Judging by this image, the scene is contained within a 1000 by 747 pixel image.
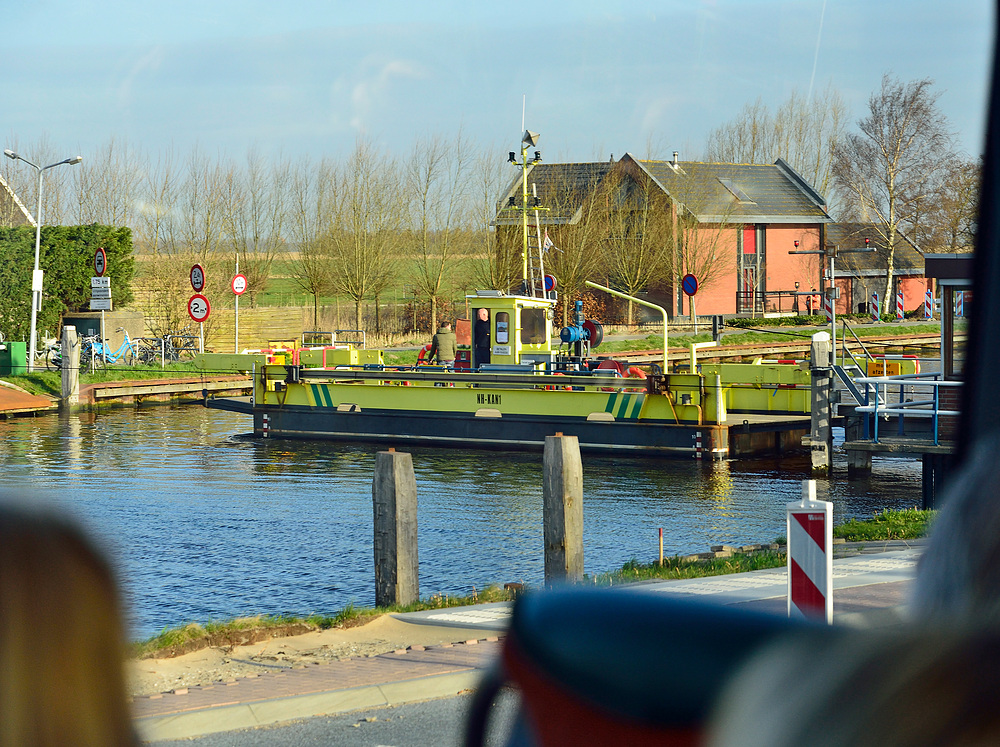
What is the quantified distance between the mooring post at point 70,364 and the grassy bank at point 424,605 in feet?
64.8

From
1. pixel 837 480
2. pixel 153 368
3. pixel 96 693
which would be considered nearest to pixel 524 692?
pixel 96 693

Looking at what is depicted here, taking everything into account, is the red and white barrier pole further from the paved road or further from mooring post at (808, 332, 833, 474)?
mooring post at (808, 332, 833, 474)

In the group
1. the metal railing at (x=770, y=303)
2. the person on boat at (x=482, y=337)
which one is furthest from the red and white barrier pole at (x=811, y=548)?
the metal railing at (x=770, y=303)

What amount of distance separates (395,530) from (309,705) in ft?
10.8

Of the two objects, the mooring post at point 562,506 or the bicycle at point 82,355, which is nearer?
the mooring post at point 562,506

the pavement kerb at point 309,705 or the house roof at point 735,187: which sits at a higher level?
the house roof at point 735,187

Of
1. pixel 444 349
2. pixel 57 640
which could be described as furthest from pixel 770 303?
pixel 57 640

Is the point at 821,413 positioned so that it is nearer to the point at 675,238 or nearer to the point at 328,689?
the point at 675,238

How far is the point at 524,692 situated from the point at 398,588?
7.83 meters

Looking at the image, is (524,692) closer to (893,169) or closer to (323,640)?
(893,169)

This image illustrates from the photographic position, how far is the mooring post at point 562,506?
8664 mm

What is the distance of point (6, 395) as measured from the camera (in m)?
1.37

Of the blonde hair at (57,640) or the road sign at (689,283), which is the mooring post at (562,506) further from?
the road sign at (689,283)

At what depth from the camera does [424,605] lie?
7.82 metres
